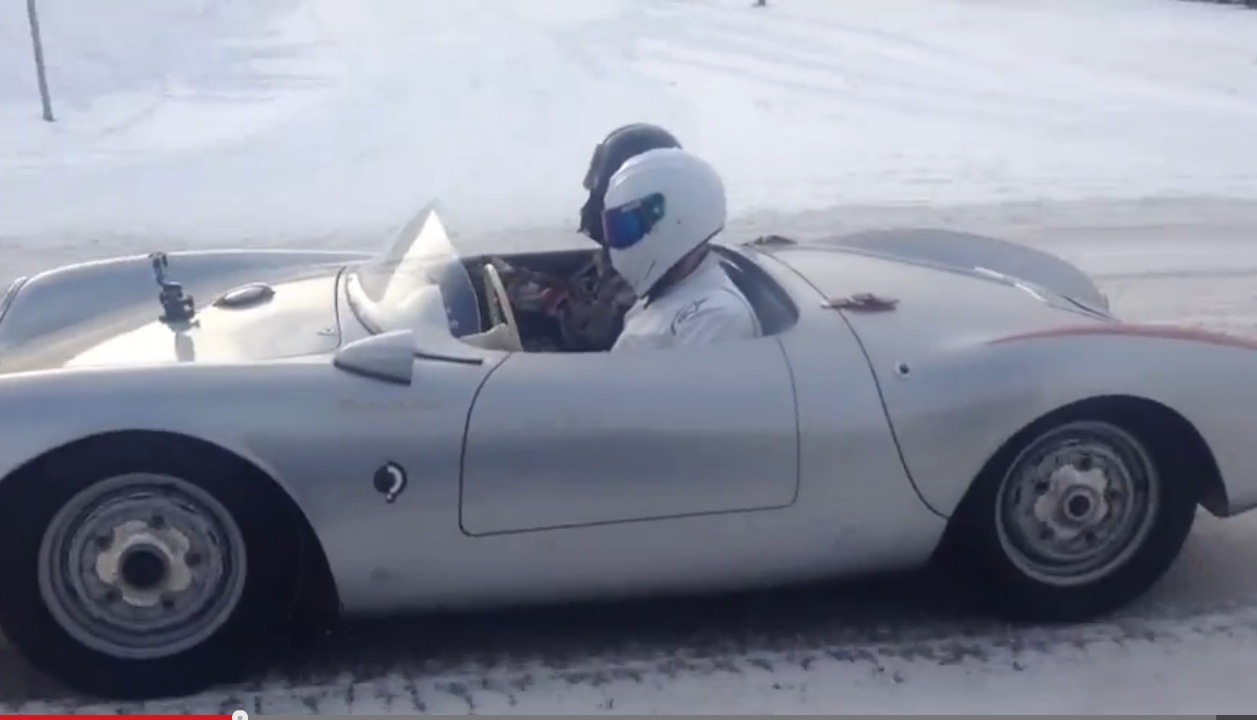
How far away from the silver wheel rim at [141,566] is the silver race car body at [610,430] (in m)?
0.01

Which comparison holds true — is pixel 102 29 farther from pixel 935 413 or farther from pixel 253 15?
pixel 935 413

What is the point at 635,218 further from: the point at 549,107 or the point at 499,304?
the point at 549,107

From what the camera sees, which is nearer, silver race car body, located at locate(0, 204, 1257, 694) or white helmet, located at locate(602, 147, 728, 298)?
silver race car body, located at locate(0, 204, 1257, 694)

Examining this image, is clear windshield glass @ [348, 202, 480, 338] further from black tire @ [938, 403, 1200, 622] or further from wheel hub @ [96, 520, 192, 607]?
black tire @ [938, 403, 1200, 622]

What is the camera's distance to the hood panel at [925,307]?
3799mm

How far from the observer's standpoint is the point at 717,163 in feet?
36.9

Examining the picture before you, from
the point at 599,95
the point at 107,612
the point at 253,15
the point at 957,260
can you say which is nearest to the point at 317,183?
the point at 599,95

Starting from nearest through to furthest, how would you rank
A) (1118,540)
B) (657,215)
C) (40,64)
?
(1118,540) → (657,215) → (40,64)

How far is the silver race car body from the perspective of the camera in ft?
11.1

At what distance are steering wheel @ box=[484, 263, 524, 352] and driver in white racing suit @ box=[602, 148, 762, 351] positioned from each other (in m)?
0.29

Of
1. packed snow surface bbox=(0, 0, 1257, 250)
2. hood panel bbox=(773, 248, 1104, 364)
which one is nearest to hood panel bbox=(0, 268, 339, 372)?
hood panel bbox=(773, 248, 1104, 364)

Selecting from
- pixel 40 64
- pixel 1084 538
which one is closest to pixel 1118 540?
pixel 1084 538

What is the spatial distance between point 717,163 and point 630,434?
7.94 metres

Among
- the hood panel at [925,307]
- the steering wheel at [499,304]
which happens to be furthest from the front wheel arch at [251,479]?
the hood panel at [925,307]
